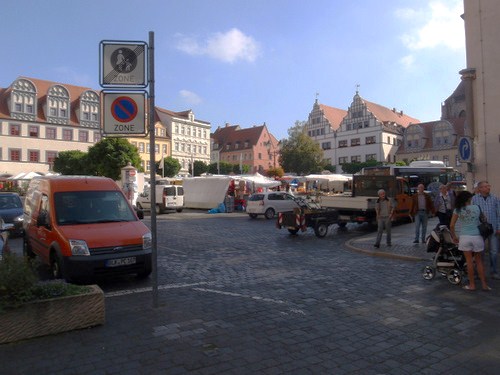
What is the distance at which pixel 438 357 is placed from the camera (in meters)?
4.52

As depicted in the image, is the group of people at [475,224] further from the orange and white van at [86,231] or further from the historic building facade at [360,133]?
the historic building facade at [360,133]

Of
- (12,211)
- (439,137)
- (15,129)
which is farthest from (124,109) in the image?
(439,137)

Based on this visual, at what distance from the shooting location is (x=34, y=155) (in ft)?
220

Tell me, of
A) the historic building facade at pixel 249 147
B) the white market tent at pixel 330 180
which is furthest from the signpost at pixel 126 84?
the historic building facade at pixel 249 147

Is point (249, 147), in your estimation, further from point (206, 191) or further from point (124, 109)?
point (124, 109)

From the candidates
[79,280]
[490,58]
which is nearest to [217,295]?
[79,280]

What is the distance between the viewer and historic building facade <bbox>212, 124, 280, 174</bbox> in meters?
98.6

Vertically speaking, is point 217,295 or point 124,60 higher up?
point 124,60

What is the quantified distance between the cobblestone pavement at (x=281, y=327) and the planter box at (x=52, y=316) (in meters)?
0.12

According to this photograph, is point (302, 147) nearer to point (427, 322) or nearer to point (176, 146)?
point (176, 146)

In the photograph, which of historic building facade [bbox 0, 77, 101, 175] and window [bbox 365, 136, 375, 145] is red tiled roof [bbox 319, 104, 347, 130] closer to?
window [bbox 365, 136, 375, 145]

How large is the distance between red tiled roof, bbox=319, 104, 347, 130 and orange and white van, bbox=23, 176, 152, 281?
80.0 metres

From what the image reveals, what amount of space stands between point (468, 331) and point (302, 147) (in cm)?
5223

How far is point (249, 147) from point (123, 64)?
9341 cm
